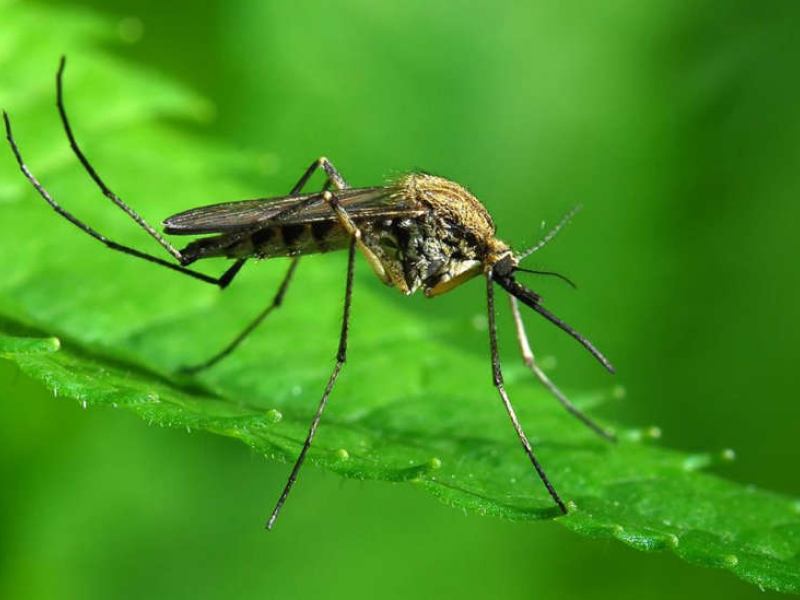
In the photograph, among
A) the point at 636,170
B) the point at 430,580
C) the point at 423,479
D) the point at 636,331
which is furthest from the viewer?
the point at 636,170

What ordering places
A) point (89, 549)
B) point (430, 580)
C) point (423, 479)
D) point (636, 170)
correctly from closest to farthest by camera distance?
1. point (423, 479)
2. point (89, 549)
3. point (430, 580)
4. point (636, 170)

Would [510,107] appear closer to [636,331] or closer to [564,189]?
[564,189]

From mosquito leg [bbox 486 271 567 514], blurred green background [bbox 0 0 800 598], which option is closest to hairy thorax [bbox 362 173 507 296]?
mosquito leg [bbox 486 271 567 514]

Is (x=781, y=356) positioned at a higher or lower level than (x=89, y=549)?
higher

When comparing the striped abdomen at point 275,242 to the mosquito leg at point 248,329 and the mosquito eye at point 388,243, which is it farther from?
the mosquito leg at point 248,329

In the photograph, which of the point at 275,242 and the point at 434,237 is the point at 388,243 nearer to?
the point at 434,237

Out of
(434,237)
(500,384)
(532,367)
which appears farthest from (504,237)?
(500,384)

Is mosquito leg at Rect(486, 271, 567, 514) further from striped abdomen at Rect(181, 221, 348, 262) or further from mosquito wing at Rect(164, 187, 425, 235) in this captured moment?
striped abdomen at Rect(181, 221, 348, 262)

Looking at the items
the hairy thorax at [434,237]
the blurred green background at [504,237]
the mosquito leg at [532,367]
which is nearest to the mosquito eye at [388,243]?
the hairy thorax at [434,237]

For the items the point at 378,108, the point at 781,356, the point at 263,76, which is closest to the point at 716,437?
the point at 781,356
